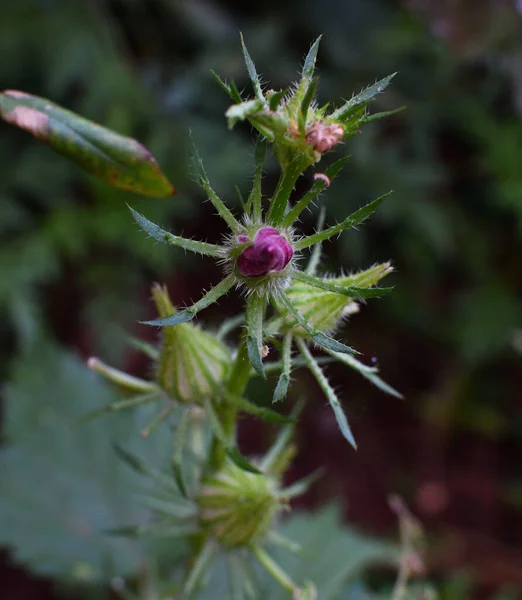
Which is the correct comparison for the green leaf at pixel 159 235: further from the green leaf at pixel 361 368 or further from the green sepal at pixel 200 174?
the green leaf at pixel 361 368


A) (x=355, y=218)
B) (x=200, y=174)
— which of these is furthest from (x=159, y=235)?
(x=355, y=218)

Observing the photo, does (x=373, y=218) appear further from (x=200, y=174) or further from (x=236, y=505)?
(x=200, y=174)

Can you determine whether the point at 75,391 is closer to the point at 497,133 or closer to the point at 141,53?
the point at 141,53

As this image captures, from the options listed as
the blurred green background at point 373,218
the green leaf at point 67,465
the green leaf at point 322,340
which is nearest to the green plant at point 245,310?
the green leaf at point 322,340

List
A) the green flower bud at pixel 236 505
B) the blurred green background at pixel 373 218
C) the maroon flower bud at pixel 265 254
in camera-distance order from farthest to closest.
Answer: the blurred green background at pixel 373 218, the green flower bud at pixel 236 505, the maroon flower bud at pixel 265 254

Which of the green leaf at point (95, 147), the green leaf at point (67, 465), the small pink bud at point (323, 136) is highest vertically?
the small pink bud at point (323, 136)

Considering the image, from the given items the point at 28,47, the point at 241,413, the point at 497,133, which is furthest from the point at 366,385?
the point at 241,413

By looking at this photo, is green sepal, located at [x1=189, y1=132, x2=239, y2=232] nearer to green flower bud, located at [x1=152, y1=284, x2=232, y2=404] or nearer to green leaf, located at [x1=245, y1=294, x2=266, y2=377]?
green leaf, located at [x1=245, y1=294, x2=266, y2=377]
